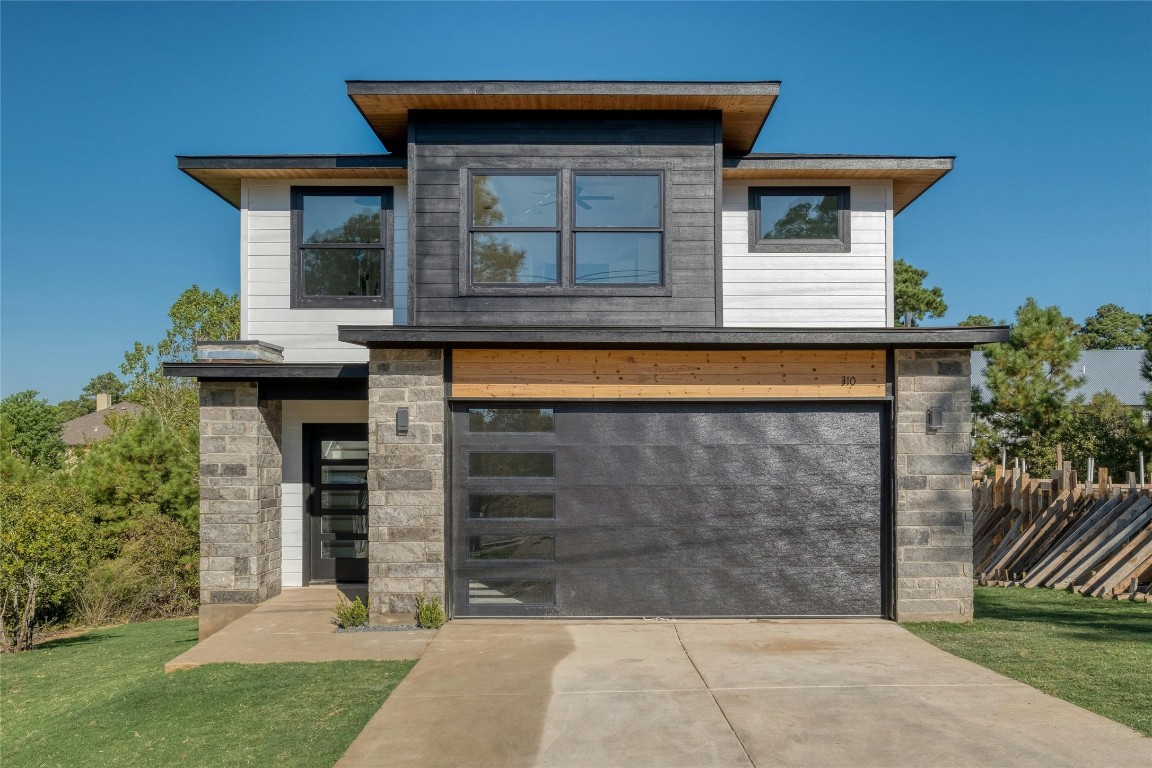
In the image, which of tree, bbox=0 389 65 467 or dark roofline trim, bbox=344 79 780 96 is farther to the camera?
tree, bbox=0 389 65 467

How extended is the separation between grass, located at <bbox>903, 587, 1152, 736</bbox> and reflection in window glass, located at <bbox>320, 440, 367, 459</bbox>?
7.06 m

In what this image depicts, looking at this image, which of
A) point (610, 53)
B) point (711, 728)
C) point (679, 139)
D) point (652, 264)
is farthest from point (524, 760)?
point (610, 53)

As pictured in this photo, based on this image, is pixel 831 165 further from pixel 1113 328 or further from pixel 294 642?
pixel 1113 328

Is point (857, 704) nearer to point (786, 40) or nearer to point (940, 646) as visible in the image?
point (940, 646)

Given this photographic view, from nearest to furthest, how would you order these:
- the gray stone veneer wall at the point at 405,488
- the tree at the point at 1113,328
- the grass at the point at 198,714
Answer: the grass at the point at 198,714
the gray stone veneer wall at the point at 405,488
the tree at the point at 1113,328

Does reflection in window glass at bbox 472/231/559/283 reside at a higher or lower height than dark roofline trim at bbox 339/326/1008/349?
higher

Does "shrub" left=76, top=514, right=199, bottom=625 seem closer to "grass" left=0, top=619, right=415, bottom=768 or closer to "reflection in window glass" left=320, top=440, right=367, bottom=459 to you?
"reflection in window glass" left=320, top=440, right=367, bottom=459

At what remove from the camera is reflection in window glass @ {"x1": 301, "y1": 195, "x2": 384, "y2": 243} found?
10109mm

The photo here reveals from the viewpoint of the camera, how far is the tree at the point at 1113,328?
5509 cm

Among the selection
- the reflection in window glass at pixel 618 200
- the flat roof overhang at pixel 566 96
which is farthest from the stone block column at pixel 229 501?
the reflection in window glass at pixel 618 200

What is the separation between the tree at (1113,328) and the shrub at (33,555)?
60.9 meters

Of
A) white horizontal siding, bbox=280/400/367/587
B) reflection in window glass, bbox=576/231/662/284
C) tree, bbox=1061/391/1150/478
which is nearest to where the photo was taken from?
reflection in window glass, bbox=576/231/662/284

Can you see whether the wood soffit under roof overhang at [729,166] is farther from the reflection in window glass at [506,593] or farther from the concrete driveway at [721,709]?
the concrete driveway at [721,709]

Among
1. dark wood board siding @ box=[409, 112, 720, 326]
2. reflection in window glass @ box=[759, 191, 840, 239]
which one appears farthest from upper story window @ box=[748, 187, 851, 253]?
dark wood board siding @ box=[409, 112, 720, 326]
